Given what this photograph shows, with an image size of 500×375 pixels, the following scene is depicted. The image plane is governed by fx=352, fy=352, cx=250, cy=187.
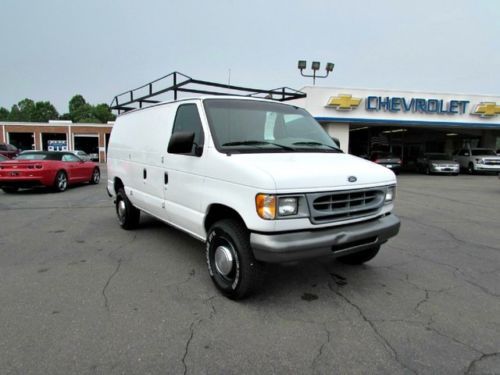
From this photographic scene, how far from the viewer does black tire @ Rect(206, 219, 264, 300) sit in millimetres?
3375

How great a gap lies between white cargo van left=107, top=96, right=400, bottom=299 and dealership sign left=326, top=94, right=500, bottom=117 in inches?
722

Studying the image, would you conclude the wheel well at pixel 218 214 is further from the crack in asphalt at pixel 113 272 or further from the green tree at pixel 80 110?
the green tree at pixel 80 110

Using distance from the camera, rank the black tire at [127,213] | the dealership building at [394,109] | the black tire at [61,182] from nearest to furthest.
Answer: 1. the black tire at [127,213]
2. the black tire at [61,182]
3. the dealership building at [394,109]

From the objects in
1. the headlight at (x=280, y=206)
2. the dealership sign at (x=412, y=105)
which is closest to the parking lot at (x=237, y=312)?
the headlight at (x=280, y=206)

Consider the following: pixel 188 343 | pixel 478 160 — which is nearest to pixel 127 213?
pixel 188 343

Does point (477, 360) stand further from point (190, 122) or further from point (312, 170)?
point (190, 122)

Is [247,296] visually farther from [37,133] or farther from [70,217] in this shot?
[37,133]

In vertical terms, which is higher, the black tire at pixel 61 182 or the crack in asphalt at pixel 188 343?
the black tire at pixel 61 182

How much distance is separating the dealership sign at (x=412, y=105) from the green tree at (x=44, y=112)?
429 ft

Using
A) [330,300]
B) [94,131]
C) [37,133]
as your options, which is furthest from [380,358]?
[37,133]

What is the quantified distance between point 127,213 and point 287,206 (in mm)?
4131

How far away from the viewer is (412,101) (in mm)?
23000

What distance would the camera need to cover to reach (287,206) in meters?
3.15

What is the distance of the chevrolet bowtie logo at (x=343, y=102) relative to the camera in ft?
71.7
